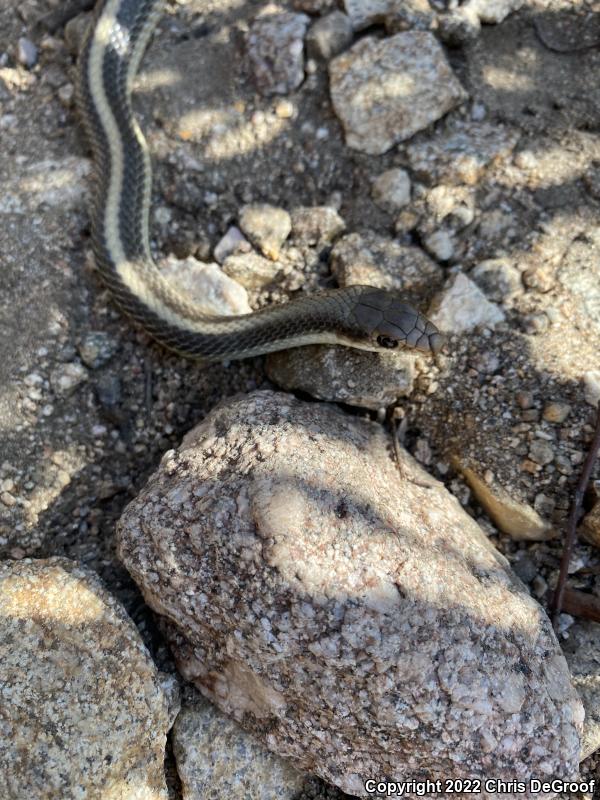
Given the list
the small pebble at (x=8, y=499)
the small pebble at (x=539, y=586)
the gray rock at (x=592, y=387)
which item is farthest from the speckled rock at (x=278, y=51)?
the small pebble at (x=539, y=586)

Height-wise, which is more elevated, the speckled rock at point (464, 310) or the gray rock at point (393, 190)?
the gray rock at point (393, 190)

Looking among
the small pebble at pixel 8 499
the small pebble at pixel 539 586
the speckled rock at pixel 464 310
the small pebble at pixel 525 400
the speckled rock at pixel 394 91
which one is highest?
the speckled rock at pixel 394 91

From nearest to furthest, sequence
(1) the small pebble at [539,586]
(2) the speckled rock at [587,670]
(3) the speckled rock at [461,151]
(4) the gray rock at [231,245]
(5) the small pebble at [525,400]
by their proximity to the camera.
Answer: (2) the speckled rock at [587,670] < (1) the small pebble at [539,586] < (5) the small pebble at [525,400] < (3) the speckled rock at [461,151] < (4) the gray rock at [231,245]

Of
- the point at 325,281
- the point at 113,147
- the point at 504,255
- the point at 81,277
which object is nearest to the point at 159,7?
the point at 113,147

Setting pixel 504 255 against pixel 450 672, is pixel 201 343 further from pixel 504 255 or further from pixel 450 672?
pixel 450 672

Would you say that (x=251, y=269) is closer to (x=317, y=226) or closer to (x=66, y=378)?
(x=317, y=226)

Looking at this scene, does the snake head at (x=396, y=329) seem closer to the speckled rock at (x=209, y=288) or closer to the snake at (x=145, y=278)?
the snake at (x=145, y=278)
